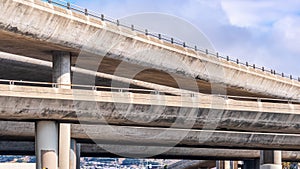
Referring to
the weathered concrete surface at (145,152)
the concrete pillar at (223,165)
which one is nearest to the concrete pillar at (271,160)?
the weathered concrete surface at (145,152)

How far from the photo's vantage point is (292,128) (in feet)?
177

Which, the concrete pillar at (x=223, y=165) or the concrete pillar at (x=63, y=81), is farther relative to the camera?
the concrete pillar at (x=223, y=165)

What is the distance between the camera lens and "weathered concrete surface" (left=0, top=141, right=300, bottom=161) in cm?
6175

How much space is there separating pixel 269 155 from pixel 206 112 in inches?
750

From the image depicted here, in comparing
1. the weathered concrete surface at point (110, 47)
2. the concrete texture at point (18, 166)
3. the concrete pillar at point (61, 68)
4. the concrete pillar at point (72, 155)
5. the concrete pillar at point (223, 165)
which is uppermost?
the weathered concrete surface at point (110, 47)

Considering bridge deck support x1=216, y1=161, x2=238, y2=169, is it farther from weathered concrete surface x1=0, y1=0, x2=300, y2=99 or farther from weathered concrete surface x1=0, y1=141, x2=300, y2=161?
weathered concrete surface x1=0, y1=0, x2=300, y2=99

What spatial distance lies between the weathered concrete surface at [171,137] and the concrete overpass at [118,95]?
94 millimetres

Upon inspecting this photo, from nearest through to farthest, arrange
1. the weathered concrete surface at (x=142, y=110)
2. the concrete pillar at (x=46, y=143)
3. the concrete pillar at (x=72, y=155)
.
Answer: the weathered concrete surface at (x=142, y=110) → the concrete pillar at (x=46, y=143) → the concrete pillar at (x=72, y=155)

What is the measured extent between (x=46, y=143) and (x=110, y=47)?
1212cm

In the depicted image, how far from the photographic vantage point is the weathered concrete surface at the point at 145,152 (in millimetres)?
61750

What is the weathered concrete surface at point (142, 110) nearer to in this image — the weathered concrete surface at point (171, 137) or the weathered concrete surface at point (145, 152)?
the weathered concrete surface at point (171, 137)

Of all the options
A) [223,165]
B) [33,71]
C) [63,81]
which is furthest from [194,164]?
[63,81]

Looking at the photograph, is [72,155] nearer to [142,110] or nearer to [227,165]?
[142,110]

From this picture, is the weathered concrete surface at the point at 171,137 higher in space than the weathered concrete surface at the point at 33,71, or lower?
lower
